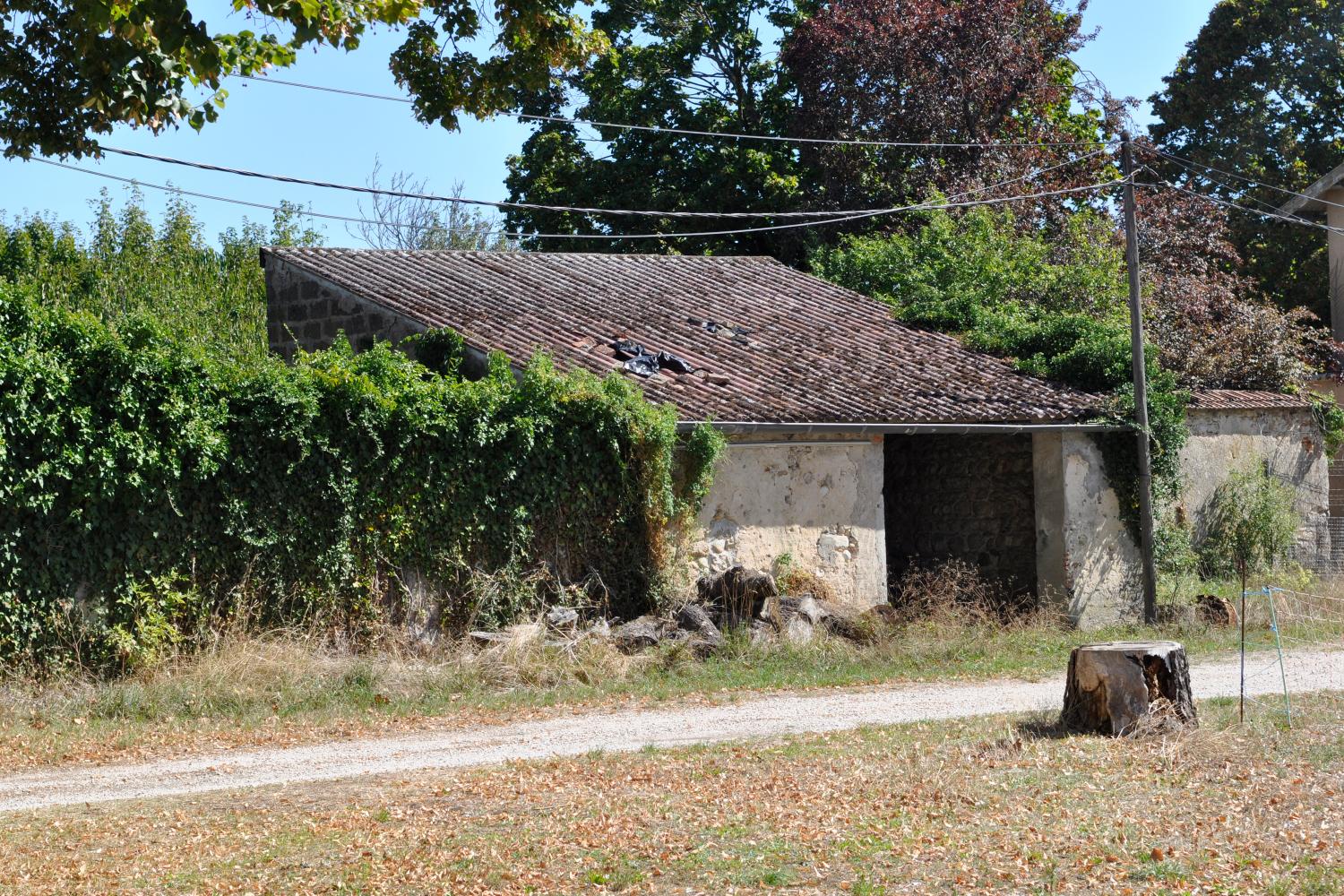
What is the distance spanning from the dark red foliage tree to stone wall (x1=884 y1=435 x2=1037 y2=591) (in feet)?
30.7

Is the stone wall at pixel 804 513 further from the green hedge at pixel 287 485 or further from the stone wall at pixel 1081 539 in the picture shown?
the stone wall at pixel 1081 539

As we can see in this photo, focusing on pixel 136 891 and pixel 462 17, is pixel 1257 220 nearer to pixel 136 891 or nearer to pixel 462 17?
pixel 462 17

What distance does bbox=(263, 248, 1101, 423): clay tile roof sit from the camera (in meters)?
15.4

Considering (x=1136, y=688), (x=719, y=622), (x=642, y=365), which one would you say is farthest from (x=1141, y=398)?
(x=1136, y=688)

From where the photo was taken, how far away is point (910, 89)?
26250mm

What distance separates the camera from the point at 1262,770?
7.74m

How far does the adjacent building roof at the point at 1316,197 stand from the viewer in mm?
24125

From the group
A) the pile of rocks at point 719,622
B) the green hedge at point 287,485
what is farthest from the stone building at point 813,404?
the green hedge at point 287,485

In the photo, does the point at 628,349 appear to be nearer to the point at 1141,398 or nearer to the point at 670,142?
the point at 1141,398

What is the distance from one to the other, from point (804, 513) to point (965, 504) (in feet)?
12.7

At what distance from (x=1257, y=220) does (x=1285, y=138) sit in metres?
1.92

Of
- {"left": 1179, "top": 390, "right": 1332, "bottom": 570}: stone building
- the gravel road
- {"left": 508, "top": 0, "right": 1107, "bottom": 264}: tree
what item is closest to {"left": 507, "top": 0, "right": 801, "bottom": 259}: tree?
{"left": 508, "top": 0, "right": 1107, "bottom": 264}: tree

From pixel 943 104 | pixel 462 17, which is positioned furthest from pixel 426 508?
pixel 943 104

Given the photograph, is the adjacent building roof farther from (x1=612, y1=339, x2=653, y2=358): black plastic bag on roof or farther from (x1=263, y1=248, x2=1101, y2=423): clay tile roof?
(x1=612, y1=339, x2=653, y2=358): black plastic bag on roof
